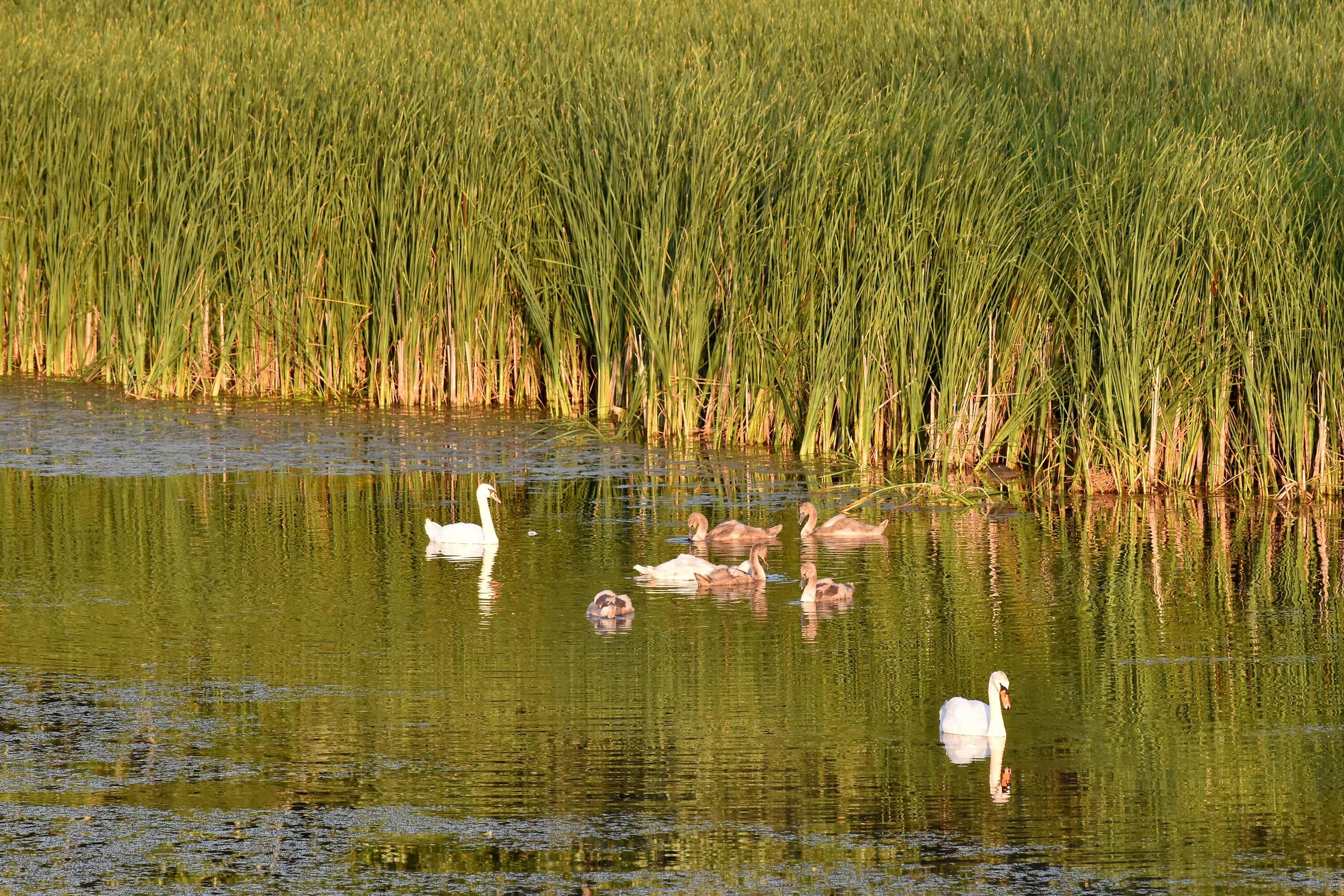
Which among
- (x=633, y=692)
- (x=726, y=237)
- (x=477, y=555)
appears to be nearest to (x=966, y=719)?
(x=633, y=692)

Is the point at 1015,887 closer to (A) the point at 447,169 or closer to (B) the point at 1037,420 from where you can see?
(B) the point at 1037,420

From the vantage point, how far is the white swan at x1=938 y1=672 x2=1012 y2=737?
7590mm

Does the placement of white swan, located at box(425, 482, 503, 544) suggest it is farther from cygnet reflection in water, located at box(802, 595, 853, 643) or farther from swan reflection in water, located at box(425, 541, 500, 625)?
cygnet reflection in water, located at box(802, 595, 853, 643)

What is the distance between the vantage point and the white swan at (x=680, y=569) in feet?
34.3

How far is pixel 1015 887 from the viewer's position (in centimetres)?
602

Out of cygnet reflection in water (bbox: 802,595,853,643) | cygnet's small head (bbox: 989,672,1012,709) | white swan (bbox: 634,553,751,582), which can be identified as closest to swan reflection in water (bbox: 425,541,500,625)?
white swan (bbox: 634,553,751,582)

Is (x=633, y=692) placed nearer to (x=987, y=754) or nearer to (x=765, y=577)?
(x=987, y=754)

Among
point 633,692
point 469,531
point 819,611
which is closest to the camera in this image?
point 633,692

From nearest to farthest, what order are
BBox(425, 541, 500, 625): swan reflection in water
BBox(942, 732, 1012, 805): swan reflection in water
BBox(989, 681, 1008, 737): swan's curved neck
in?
BBox(942, 732, 1012, 805): swan reflection in water
BBox(989, 681, 1008, 737): swan's curved neck
BBox(425, 541, 500, 625): swan reflection in water

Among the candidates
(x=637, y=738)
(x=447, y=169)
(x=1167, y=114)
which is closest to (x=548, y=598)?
(x=637, y=738)

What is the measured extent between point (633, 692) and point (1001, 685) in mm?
1483

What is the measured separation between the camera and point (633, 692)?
27.1 feet

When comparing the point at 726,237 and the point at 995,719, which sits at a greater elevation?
the point at 726,237

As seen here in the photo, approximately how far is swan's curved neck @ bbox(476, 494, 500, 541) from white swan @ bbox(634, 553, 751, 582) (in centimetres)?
114
